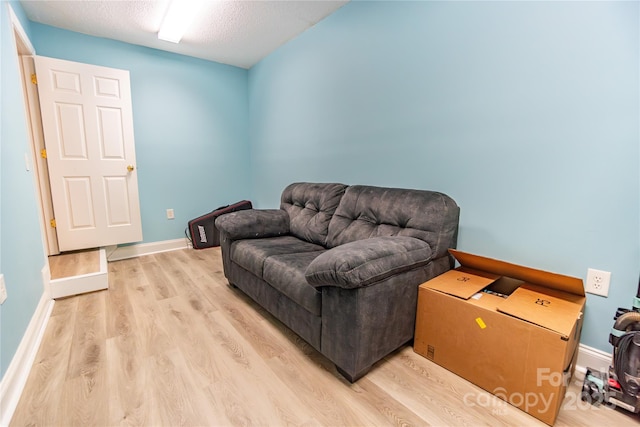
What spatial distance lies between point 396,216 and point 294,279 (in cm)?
75

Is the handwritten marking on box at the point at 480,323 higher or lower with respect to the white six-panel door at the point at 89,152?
lower

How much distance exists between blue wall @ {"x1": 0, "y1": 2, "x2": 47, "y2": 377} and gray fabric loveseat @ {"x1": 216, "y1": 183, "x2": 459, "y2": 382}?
1.14m

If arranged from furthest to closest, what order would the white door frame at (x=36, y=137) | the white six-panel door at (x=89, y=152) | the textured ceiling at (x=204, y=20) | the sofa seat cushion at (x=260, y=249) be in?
the white six-panel door at (x=89, y=152)
the white door frame at (x=36, y=137)
the textured ceiling at (x=204, y=20)
the sofa seat cushion at (x=260, y=249)

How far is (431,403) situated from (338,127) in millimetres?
2125

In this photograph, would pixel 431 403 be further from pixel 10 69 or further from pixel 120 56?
pixel 120 56

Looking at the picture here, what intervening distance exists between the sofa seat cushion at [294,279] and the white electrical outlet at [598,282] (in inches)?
51.2

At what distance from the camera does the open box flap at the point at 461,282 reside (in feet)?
4.75

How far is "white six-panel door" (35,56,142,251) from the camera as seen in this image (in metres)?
2.76

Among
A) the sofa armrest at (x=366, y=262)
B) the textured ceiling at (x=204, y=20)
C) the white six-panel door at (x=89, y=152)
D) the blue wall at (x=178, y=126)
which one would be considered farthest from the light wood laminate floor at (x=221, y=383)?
the textured ceiling at (x=204, y=20)

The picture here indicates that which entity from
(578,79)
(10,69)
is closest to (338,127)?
(578,79)

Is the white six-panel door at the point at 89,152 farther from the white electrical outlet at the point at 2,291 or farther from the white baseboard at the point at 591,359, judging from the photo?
the white baseboard at the point at 591,359

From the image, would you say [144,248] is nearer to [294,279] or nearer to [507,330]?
[294,279]

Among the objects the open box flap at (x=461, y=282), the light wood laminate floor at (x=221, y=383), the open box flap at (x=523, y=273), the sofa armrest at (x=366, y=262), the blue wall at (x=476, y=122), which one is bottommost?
the light wood laminate floor at (x=221, y=383)

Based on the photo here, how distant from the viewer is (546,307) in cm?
129
